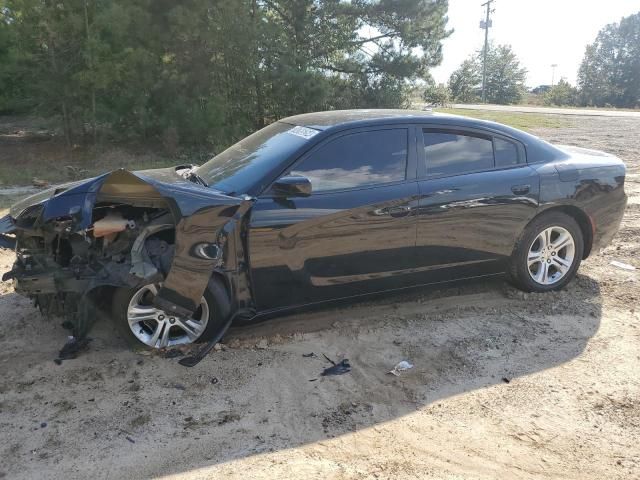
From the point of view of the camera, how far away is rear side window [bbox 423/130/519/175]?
4.37m

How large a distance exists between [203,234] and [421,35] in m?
13.1

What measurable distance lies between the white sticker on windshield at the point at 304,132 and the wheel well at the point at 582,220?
209 cm

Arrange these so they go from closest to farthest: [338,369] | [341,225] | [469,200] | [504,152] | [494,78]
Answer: [338,369]
[341,225]
[469,200]
[504,152]
[494,78]

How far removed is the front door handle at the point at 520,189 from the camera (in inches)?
179

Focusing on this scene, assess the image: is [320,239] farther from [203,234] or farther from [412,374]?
[412,374]

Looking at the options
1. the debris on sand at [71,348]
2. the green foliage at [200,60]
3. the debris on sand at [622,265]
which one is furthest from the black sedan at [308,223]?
the green foliage at [200,60]

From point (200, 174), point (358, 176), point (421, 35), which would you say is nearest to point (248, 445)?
point (358, 176)

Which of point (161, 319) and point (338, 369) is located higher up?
point (161, 319)

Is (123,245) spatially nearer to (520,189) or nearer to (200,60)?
(520,189)

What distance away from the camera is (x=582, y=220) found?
4.89 metres

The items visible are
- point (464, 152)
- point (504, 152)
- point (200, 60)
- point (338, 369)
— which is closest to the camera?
point (338, 369)

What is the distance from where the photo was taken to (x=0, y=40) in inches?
492

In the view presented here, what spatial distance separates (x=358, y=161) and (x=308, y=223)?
26.2 inches

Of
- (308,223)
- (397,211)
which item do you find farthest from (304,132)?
(397,211)
